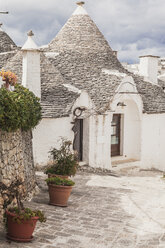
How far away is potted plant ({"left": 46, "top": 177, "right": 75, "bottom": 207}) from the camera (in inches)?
343

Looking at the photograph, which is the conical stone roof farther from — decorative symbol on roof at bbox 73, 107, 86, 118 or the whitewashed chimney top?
the whitewashed chimney top

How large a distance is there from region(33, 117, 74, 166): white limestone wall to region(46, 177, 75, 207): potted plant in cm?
441

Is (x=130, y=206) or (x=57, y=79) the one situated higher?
(x=57, y=79)

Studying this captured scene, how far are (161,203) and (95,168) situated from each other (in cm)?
554

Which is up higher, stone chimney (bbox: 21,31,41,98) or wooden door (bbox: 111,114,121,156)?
stone chimney (bbox: 21,31,41,98)

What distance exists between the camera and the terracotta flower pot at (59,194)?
872 centimetres

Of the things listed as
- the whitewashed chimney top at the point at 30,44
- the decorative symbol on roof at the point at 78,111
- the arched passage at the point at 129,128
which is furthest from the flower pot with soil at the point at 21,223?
the arched passage at the point at 129,128

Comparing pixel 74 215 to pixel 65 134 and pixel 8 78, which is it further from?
pixel 65 134

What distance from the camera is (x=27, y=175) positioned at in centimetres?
902

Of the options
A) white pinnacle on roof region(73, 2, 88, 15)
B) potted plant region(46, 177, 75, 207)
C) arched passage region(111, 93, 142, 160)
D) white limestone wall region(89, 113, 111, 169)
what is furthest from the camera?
white pinnacle on roof region(73, 2, 88, 15)

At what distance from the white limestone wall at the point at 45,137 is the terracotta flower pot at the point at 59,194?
176 inches

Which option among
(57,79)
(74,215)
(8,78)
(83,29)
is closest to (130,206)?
(74,215)

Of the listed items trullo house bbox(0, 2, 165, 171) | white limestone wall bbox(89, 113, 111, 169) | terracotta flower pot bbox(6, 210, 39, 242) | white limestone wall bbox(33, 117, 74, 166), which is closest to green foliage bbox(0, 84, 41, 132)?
terracotta flower pot bbox(6, 210, 39, 242)

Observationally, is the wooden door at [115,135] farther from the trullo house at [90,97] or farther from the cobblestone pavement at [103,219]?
the cobblestone pavement at [103,219]
